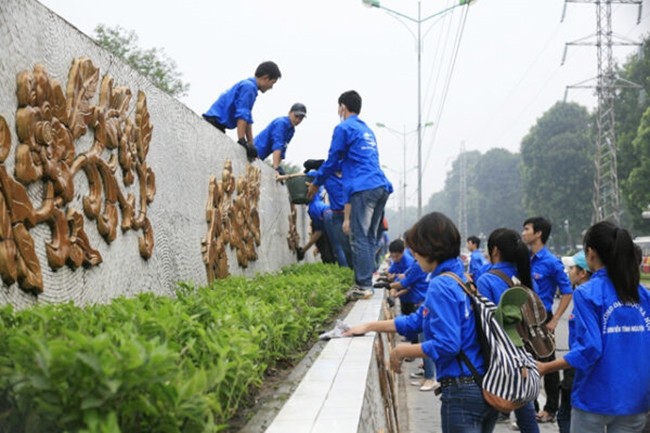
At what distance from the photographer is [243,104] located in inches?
330

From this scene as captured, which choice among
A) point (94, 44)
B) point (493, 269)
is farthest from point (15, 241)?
point (493, 269)

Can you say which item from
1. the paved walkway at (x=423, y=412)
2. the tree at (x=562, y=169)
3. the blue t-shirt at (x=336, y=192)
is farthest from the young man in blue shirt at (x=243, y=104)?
the tree at (x=562, y=169)

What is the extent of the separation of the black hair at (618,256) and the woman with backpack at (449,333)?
2.52ft

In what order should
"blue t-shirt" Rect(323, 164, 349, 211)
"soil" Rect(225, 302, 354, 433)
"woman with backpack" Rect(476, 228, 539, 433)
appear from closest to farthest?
"soil" Rect(225, 302, 354, 433), "woman with backpack" Rect(476, 228, 539, 433), "blue t-shirt" Rect(323, 164, 349, 211)

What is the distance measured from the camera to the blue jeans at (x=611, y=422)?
366 cm

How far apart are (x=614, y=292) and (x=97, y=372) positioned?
110 inches

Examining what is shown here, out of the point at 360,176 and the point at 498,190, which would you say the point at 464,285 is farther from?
the point at 498,190

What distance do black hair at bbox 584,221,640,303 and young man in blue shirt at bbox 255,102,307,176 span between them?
6.98m

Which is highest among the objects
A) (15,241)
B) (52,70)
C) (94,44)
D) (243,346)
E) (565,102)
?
(565,102)

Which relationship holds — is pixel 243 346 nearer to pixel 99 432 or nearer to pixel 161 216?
pixel 99 432

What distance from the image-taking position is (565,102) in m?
58.9

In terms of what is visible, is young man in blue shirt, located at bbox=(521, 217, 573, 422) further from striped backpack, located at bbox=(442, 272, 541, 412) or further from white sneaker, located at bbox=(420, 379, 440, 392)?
striped backpack, located at bbox=(442, 272, 541, 412)

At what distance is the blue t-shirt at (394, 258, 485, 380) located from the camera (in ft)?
11.0

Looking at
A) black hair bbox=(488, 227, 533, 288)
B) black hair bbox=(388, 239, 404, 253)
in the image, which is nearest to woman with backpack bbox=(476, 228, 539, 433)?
black hair bbox=(488, 227, 533, 288)
